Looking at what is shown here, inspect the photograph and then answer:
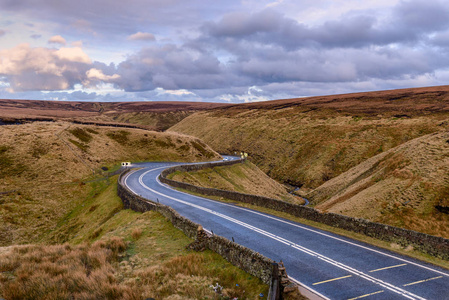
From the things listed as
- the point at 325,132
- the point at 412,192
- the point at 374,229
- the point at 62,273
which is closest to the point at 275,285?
the point at 62,273

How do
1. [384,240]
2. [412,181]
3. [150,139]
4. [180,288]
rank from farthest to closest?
[150,139] → [412,181] → [384,240] → [180,288]

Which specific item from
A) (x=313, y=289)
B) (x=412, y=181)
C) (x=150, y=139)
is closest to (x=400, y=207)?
(x=412, y=181)

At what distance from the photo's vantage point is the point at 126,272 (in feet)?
41.9

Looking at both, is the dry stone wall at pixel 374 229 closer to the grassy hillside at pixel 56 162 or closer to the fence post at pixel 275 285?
the fence post at pixel 275 285

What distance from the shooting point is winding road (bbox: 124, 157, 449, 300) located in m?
10.5

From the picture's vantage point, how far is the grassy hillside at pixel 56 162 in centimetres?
3750

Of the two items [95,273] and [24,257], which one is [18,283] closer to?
[95,273]

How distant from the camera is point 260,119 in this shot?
140125 mm

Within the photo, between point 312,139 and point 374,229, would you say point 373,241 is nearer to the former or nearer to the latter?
point 374,229

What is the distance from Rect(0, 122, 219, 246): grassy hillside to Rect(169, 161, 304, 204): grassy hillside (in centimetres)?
1589

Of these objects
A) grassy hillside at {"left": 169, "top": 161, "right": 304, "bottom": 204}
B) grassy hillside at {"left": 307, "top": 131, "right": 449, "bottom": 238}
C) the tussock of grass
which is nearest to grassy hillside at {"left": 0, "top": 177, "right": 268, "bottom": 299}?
the tussock of grass

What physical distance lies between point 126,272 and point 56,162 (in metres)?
50.8

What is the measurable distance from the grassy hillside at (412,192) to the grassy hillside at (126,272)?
790 inches

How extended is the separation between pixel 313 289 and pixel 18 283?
1084 cm
